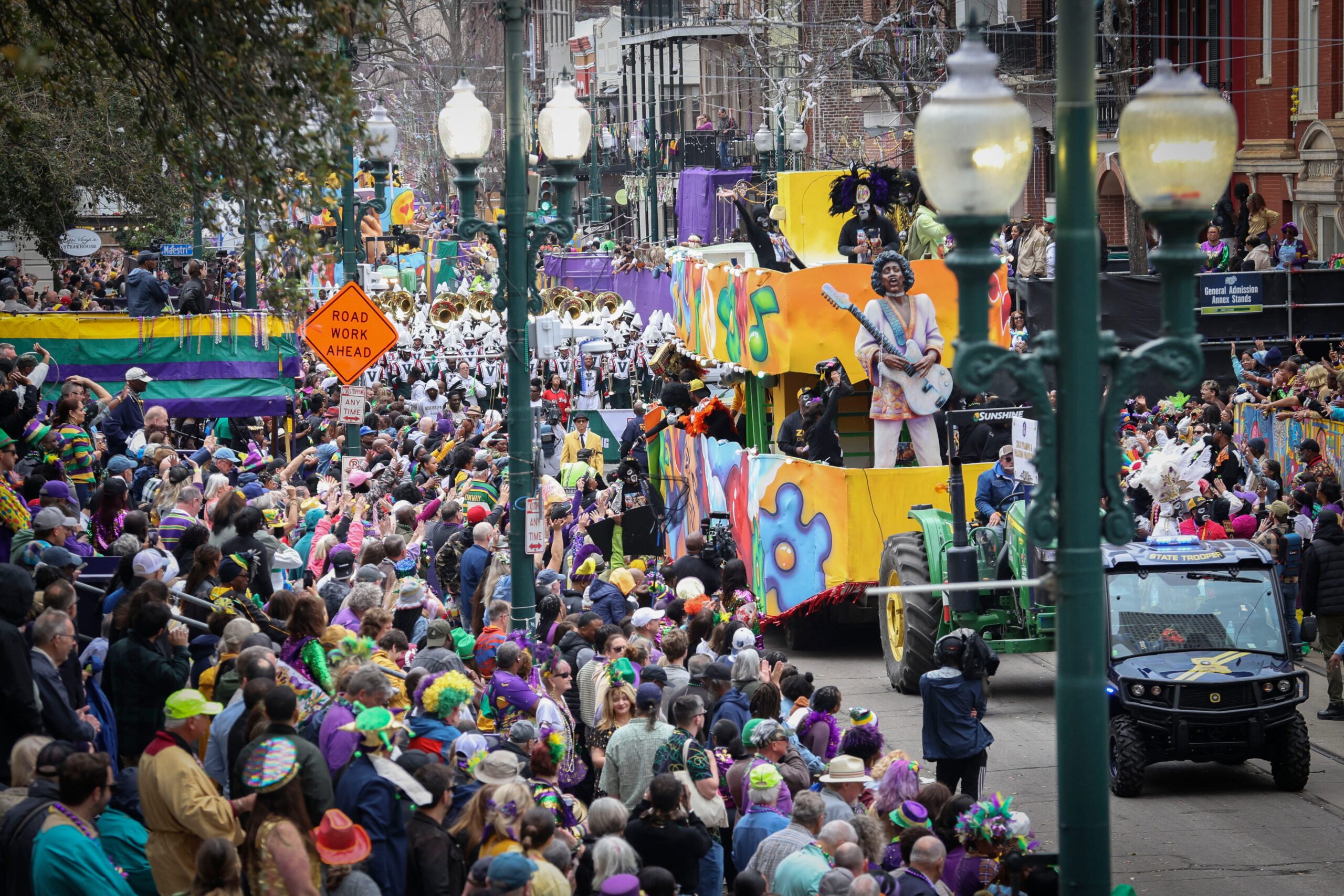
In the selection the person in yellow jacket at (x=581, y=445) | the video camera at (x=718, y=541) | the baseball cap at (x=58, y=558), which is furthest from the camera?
the person in yellow jacket at (x=581, y=445)

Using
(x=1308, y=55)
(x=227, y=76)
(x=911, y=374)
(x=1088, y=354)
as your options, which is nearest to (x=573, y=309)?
(x=1308, y=55)

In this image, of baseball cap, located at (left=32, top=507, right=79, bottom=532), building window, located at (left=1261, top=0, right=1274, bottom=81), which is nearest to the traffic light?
building window, located at (left=1261, top=0, right=1274, bottom=81)

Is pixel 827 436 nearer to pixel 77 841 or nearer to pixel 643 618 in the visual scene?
pixel 643 618

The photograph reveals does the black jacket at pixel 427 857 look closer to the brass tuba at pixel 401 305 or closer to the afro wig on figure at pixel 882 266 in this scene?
the afro wig on figure at pixel 882 266

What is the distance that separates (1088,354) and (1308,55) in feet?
87.3

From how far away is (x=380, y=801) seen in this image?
7172 mm

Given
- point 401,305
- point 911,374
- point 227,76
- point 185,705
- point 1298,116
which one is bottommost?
point 185,705

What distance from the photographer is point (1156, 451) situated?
13.9 meters

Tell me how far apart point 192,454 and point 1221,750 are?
12.3 meters

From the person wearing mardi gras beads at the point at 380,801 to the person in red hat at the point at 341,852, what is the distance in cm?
25

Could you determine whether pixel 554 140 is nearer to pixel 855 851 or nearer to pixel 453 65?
pixel 855 851

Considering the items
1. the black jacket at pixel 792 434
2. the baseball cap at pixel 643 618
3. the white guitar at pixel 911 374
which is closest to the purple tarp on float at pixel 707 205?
the black jacket at pixel 792 434

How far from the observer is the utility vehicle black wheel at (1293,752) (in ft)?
39.1

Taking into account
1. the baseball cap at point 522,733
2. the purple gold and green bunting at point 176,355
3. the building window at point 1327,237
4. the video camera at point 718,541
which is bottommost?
the baseball cap at point 522,733
